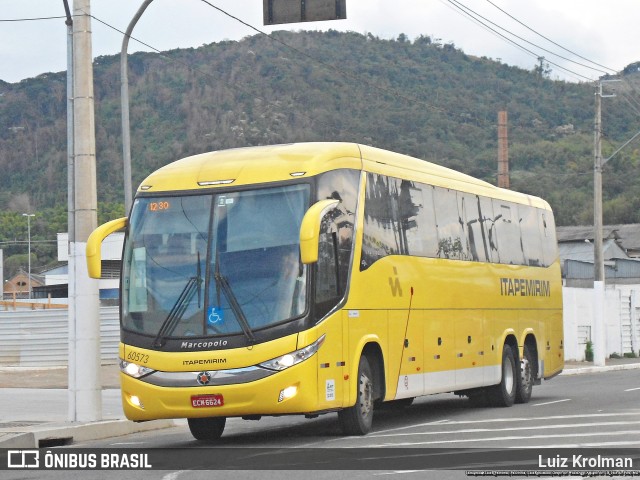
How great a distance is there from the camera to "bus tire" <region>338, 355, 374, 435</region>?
16344mm

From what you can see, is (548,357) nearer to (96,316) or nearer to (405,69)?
(96,316)

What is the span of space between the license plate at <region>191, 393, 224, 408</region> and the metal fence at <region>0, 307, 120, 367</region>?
26.0m

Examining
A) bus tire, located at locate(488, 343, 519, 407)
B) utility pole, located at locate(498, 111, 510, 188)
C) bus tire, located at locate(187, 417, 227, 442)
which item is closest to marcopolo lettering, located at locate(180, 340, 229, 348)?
bus tire, located at locate(187, 417, 227, 442)

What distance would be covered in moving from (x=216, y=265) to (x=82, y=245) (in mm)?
4265

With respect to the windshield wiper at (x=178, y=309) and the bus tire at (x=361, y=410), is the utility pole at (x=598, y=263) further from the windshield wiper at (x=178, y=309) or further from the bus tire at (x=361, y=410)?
the windshield wiper at (x=178, y=309)

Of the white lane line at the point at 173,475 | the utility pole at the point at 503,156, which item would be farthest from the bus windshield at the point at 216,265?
the utility pole at the point at 503,156

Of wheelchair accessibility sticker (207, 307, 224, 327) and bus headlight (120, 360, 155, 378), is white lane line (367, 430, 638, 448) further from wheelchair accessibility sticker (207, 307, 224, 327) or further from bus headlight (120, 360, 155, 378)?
bus headlight (120, 360, 155, 378)

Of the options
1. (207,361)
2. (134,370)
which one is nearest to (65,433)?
(134,370)

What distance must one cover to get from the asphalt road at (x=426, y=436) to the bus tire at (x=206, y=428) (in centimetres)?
14

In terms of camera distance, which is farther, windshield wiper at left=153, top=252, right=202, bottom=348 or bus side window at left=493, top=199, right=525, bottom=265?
bus side window at left=493, top=199, right=525, bottom=265

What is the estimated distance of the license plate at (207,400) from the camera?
49.3 ft

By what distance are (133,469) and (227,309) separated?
8.74 ft

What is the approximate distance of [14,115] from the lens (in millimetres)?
149750

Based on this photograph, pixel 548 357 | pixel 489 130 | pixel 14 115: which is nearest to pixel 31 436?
pixel 548 357
